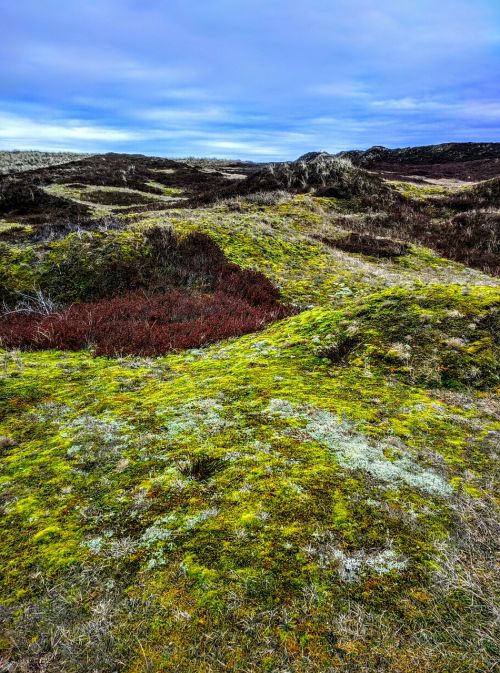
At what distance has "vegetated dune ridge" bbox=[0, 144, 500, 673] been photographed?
2.15 m

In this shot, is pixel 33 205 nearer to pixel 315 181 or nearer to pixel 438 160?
pixel 315 181

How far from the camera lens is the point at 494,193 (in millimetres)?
28062

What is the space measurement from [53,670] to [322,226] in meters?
19.9

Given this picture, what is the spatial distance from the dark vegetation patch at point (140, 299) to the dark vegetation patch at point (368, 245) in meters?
6.82

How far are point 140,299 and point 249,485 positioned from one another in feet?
24.0

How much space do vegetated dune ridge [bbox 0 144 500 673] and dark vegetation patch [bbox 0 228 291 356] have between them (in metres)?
0.08

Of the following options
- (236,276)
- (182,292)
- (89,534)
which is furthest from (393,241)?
(89,534)

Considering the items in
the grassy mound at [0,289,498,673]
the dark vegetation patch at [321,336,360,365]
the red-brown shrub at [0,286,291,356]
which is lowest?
the red-brown shrub at [0,286,291,356]

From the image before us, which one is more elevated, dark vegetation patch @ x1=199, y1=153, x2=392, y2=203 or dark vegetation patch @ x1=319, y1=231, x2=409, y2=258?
dark vegetation patch @ x1=199, y1=153, x2=392, y2=203

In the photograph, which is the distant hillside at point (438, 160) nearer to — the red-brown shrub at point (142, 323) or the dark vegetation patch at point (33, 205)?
the dark vegetation patch at point (33, 205)

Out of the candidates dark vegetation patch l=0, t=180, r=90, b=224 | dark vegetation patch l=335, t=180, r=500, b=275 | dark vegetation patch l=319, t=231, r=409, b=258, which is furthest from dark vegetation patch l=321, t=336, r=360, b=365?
dark vegetation patch l=0, t=180, r=90, b=224

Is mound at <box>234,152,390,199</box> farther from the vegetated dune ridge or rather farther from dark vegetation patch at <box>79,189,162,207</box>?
the vegetated dune ridge

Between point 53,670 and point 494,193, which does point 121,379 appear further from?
point 494,193

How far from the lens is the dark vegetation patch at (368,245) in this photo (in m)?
17.1
